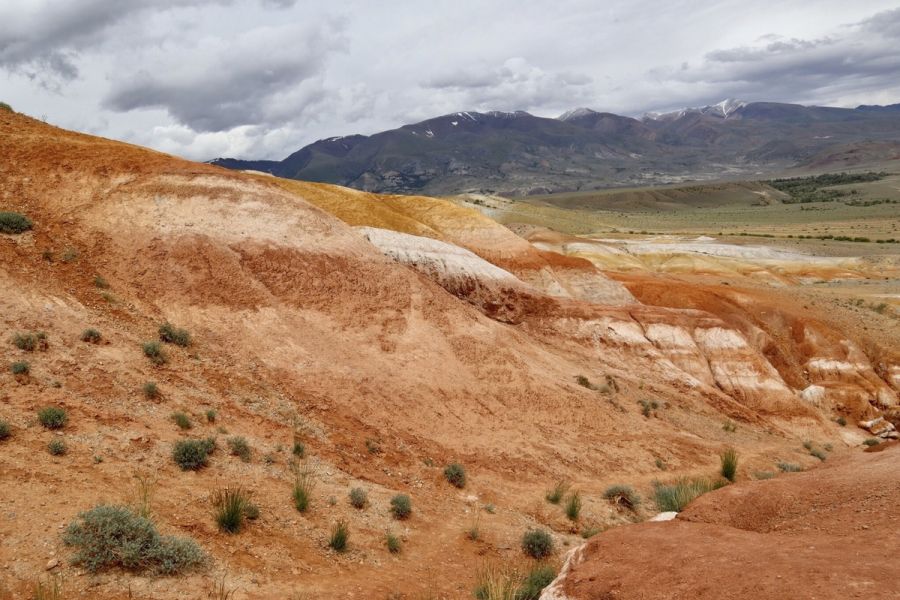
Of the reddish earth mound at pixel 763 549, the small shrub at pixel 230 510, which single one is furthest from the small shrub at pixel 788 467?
the small shrub at pixel 230 510

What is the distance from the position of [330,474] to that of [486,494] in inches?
169

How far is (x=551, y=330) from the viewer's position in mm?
28656

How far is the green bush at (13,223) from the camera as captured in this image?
16.0 meters

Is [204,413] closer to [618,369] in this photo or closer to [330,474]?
[330,474]

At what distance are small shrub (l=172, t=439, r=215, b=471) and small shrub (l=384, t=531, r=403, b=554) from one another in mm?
3898

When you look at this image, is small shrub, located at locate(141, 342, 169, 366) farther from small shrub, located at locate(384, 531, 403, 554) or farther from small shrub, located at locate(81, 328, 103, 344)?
small shrub, located at locate(384, 531, 403, 554)

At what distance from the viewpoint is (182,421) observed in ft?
38.9

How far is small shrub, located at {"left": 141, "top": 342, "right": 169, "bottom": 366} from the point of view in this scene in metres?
13.8

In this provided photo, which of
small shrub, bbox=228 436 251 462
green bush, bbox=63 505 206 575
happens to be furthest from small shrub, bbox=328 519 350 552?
small shrub, bbox=228 436 251 462

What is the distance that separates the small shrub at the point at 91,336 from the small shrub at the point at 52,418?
3339mm

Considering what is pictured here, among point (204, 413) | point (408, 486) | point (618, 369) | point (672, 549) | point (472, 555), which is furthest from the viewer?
point (618, 369)

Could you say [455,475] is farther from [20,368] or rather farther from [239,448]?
[20,368]

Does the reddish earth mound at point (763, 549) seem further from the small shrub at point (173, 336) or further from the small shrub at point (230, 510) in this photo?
the small shrub at point (173, 336)

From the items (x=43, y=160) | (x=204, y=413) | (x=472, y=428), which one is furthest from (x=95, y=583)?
(x=43, y=160)
